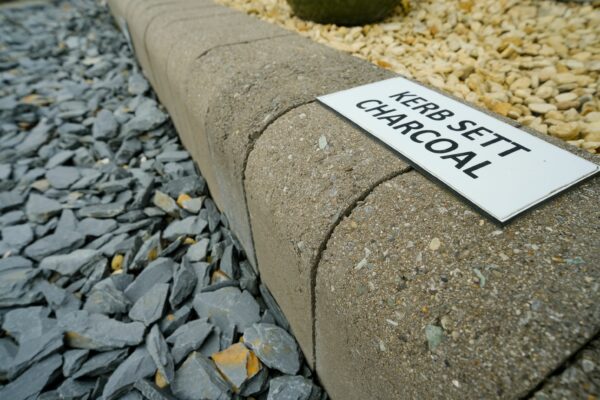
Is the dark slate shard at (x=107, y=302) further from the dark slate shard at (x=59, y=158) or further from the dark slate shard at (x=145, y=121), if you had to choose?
the dark slate shard at (x=145, y=121)

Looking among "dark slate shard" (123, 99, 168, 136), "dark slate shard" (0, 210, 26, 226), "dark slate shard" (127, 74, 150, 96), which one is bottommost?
"dark slate shard" (0, 210, 26, 226)

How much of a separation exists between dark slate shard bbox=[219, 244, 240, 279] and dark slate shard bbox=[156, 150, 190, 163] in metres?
0.93

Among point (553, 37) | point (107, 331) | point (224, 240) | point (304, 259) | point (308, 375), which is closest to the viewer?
point (304, 259)

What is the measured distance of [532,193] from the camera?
755mm

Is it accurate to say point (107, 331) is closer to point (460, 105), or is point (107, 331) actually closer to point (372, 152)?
point (372, 152)

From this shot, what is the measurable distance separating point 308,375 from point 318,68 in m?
1.13

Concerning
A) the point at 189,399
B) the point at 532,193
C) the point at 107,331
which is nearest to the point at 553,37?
the point at 532,193

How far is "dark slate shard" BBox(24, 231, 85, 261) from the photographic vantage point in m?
1.76

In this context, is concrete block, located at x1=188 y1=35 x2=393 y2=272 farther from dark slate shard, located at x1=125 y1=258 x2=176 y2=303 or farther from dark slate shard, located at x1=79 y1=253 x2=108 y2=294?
dark slate shard, located at x1=79 y1=253 x2=108 y2=294

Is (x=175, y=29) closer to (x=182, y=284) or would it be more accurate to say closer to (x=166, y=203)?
(x=166, y=203)

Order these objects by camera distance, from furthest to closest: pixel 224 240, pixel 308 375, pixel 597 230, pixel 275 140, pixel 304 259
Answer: pixel 224 240, pixel 308 375, pixel 275 140, pixel 304 259, pixel 597 230

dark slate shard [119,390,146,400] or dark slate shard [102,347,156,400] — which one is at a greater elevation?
Result: dark slate shard [102,347,156,400]

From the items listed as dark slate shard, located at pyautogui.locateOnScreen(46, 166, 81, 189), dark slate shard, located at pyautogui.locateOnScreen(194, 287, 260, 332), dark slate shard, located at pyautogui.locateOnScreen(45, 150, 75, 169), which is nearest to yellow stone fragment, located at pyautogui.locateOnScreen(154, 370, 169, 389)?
dark slate shard, located at pyautogui.locateOnScreen(194, 287, 260, 332)

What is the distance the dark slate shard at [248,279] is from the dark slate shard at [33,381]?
27.6 inches
